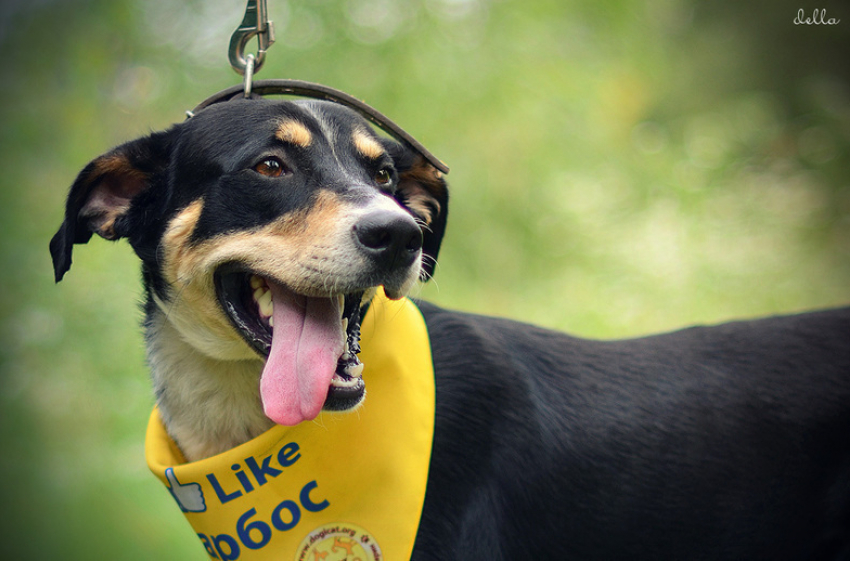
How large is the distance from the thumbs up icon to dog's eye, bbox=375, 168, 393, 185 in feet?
4.30

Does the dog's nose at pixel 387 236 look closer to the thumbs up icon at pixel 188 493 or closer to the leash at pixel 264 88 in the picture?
the leash at pixel 264 88

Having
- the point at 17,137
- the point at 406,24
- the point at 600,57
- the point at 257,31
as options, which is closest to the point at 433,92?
the point at 406,24

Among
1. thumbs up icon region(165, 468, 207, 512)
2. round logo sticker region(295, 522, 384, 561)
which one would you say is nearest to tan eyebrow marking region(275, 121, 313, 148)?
thumbs up icon region(165, 468, 207, 512)

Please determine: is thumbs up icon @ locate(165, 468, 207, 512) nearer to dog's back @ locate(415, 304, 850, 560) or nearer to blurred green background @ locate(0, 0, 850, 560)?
dog's back @ locate(415, 304, 850, 560)

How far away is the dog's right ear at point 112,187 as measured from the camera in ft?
8.02

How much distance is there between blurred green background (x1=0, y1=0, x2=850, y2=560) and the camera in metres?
5.97

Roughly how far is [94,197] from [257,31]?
0.90 metres

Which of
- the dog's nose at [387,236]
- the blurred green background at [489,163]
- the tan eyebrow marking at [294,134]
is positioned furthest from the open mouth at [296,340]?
the blurred green background at [489,163]

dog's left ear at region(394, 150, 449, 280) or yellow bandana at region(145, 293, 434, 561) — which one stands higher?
dog's left ear at region(394, 150, 449, 280)

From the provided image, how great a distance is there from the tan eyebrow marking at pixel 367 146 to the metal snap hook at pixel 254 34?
1.61 feet

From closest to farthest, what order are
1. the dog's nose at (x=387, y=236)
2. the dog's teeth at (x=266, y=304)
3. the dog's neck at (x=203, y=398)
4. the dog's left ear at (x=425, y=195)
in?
the dog's nose at (x=387, y=236) < the dog's teeth at (x=266, y=304) < the dog's neck at (x=203, y=398) < the dog's left ear at (x=425, y=195)

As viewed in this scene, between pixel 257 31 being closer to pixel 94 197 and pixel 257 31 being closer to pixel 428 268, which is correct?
pixel 94 197

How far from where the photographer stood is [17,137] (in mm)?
7113

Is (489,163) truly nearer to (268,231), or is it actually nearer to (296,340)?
(268,231)
